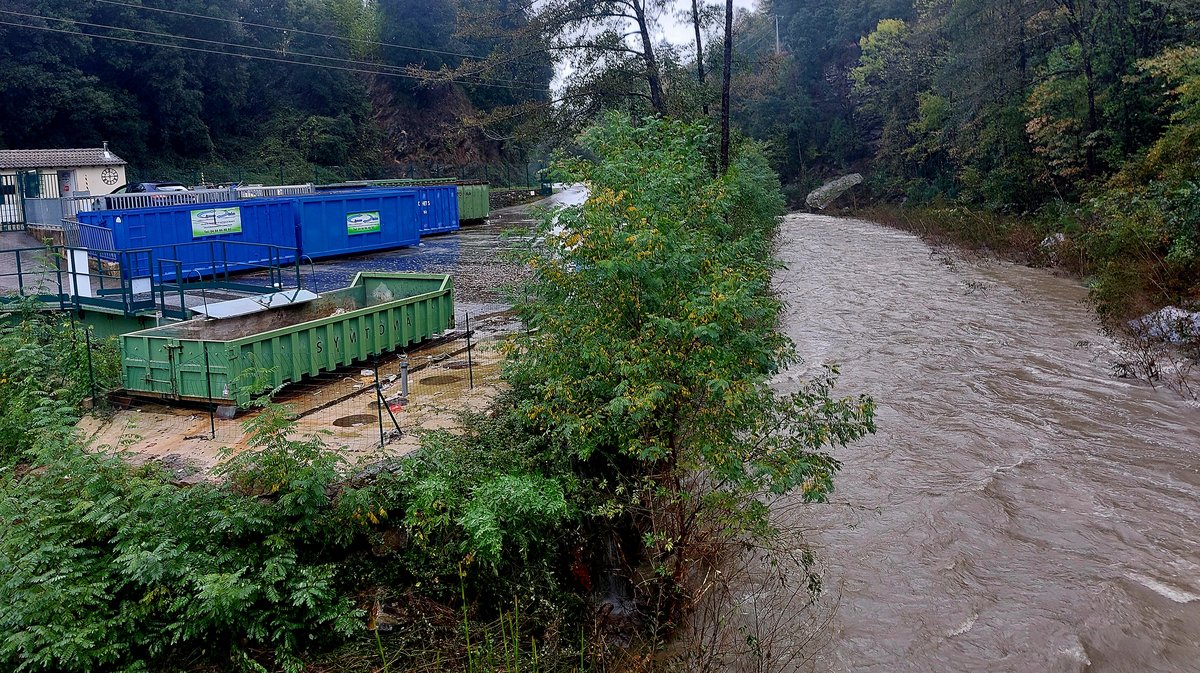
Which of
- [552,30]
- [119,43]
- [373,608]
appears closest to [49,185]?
[119,43]

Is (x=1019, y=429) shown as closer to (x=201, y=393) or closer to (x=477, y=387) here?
(x=477, y=387)

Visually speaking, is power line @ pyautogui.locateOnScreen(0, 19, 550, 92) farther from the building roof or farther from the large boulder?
the large boulder

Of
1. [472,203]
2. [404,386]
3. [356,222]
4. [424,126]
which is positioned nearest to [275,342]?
[404,386]

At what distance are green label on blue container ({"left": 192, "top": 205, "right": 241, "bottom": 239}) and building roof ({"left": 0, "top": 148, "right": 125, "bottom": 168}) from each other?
1371 centimetres

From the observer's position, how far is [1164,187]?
809 inches

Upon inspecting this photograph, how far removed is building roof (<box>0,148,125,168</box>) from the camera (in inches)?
1308

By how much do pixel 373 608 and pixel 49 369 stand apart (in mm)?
6811

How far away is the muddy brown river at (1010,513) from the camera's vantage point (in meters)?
8.02

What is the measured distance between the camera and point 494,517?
766 cm

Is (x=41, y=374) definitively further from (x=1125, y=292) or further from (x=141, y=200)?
(x=1125, y=292)

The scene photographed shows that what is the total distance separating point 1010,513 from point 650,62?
17.2 m

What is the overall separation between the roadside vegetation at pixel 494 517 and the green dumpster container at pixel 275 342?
5.39ft

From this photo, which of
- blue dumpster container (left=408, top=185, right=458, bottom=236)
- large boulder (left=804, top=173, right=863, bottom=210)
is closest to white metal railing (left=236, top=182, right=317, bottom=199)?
blue dumpster container (left=408, top=185, right=458, bottom=236)

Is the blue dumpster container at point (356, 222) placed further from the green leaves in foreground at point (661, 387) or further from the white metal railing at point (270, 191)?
the green leaves in foreground at point (661, 387)
